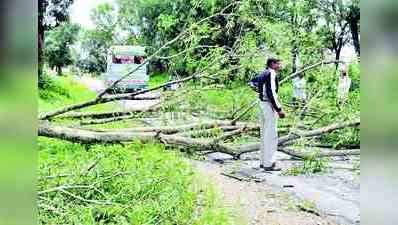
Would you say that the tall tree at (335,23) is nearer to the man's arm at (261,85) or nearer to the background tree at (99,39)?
the man's arm at (261,85)

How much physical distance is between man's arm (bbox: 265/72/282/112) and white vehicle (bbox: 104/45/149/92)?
1.46 ft

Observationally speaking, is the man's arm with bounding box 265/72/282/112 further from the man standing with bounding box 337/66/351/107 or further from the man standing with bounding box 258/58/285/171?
the man standing with bounding box 337/66/351/107

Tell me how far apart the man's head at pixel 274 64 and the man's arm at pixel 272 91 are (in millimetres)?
25

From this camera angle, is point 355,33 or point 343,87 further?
point 343,87

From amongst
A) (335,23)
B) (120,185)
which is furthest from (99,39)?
(335,23)

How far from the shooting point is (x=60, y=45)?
1.94m

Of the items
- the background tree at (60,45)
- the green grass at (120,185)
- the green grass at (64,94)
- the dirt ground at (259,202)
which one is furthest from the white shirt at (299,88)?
the background tree at (60,45)

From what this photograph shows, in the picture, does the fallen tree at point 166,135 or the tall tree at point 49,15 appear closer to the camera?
the tall tree at point 49,15

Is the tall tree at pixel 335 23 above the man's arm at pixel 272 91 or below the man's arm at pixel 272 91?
above

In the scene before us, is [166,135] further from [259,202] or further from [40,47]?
[40,47]

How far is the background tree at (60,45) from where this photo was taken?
75.7 inches

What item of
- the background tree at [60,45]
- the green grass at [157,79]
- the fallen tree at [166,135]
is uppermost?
the background tree at [60,45]

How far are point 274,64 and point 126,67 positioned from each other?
537mm
